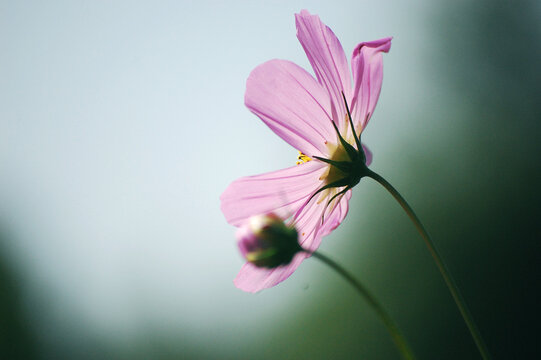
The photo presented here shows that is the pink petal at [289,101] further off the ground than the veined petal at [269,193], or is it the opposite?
the pink petal at [289,101]

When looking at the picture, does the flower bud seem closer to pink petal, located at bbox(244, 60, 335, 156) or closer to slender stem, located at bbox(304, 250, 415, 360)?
slender stem, located at bbox(304, 250, 415, 360)

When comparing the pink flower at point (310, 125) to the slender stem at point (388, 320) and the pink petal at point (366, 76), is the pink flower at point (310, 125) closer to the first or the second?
the pink petal at point (366, 76)

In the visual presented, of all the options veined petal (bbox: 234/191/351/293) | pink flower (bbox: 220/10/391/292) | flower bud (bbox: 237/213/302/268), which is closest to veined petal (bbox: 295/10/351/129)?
pink flower (bbox: 220/10/391/292)

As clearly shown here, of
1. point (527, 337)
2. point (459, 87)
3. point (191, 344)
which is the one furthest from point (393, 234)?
point (191, 344)

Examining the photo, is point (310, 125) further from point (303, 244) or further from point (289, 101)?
point (303, 244)

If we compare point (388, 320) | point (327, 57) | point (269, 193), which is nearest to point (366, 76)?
point (327, 57)

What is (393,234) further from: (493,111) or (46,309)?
(46,309)

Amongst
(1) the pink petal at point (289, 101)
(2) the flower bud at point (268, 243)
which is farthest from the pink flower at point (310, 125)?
(2) the flower bud at point (268, 243)
